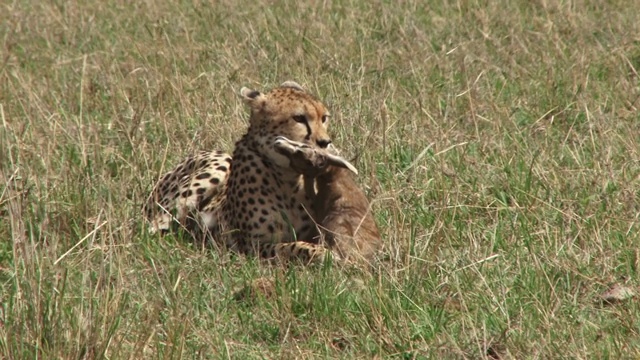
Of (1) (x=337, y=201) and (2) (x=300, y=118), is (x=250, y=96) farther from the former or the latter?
(1) (x=337, y=201)

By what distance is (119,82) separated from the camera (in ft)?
22.3

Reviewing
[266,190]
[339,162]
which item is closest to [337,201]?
[339,162]

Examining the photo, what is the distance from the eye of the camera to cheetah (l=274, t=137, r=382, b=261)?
15.0 feet

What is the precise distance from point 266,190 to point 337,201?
39 centimetres

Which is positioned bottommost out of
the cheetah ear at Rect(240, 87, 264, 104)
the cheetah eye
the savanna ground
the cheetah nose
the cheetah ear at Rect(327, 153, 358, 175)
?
the savanna ground

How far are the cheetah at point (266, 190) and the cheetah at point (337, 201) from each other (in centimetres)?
9

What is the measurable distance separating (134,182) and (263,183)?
0.60m

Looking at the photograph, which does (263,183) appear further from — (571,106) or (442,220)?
(571,106)

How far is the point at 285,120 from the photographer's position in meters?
5.05

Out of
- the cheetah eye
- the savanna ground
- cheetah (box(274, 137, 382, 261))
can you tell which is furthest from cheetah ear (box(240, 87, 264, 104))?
the savanna ground

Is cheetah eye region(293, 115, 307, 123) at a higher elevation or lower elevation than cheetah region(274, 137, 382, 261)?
higher

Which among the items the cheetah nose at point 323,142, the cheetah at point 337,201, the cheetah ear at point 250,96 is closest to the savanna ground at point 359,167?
the cheetah at point 337,201

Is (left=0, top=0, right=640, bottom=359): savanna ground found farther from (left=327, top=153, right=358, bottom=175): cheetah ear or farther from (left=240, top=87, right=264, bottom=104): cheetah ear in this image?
(left=240, top=87, right=264, bottom=104): cheetah ear

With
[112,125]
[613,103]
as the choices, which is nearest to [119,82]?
[112,125]
